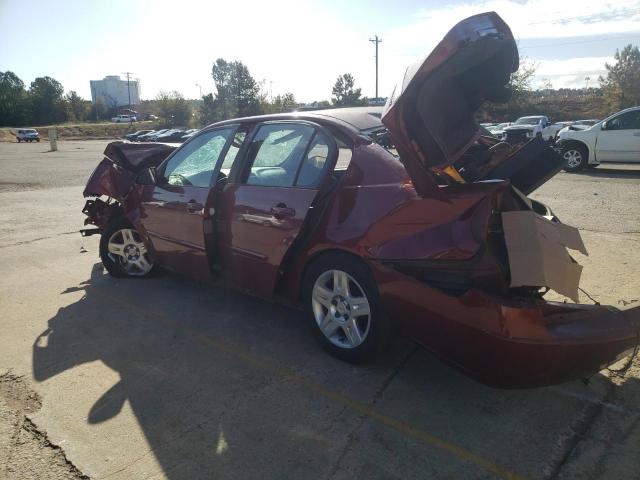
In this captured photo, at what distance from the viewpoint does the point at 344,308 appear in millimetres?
3160

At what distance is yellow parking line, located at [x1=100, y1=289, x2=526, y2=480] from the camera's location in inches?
91.5

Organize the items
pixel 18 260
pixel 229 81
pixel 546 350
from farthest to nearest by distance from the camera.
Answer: pixel 229 81 < pixel 18 260 < pixel 546 350

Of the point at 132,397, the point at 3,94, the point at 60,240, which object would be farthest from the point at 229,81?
the point at 132,397

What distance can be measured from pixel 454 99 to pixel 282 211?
1383mm

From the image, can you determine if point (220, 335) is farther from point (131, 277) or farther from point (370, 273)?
point (131, 277)

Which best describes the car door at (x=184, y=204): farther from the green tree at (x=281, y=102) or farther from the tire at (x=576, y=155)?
the green tree at (x=281, y=102)

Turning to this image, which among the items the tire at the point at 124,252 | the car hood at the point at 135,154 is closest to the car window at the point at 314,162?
the tire at the point at 124,252

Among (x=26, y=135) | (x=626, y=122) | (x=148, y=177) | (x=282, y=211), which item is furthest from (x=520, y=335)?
(x=26, y=135)

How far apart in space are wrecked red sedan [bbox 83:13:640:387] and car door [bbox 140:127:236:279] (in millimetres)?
20

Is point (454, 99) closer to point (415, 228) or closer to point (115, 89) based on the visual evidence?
point (415, 228)

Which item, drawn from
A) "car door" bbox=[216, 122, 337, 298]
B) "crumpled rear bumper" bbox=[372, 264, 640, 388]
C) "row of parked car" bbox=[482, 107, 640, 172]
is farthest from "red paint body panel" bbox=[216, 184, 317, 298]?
"row of parked car" bbox=[482, 107, 640, 172]

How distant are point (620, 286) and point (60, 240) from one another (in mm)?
7137

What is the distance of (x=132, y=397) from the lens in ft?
9.73

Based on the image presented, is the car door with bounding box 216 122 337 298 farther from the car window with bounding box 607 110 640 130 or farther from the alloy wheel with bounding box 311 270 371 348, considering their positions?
the car window with bounding box 607 110 640 130
